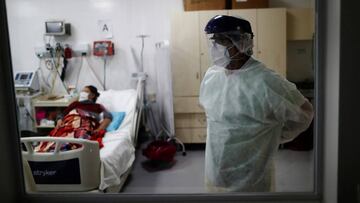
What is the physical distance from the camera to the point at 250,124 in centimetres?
162

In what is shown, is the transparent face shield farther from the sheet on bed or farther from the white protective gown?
the sheet on bed

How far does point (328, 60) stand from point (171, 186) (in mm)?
2510

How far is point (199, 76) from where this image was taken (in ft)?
13.5

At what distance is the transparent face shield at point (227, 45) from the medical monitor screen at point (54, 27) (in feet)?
9.53

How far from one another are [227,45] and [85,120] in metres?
2.03

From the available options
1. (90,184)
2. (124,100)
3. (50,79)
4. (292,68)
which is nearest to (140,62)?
(124,100)

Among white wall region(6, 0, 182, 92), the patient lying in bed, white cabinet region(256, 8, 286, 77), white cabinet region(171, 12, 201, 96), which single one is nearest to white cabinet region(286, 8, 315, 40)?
white cabinet region(256, 8, 286, 77)

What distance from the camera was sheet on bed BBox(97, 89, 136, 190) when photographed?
2.73 metres

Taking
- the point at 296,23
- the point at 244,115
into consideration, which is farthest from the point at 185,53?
the point at 244,115

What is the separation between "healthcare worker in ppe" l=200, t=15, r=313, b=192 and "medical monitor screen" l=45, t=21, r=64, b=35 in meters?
2.95

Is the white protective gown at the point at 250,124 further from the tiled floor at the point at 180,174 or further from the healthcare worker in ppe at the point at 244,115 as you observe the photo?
the tiled floor at the point at 180,174

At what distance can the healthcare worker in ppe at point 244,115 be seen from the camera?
1609mm

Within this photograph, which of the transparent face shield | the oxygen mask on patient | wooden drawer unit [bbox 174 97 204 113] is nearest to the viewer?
the transparent face shield

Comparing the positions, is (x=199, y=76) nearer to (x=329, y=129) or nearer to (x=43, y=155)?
(x=43, y=155)
